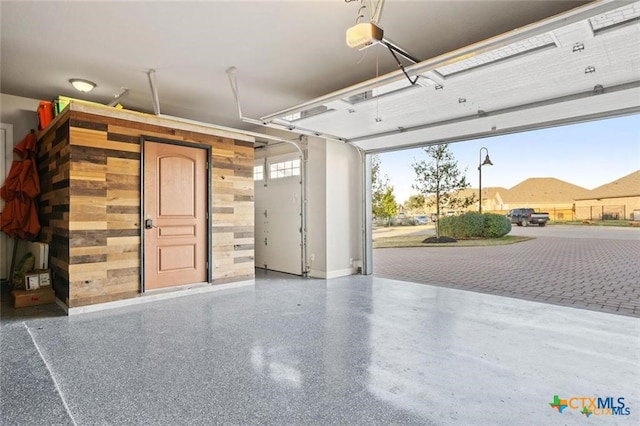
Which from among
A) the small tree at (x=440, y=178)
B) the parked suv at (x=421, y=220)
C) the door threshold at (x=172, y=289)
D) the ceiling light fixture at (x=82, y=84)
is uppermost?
the ceiling light fixture at (x=82, y=84)

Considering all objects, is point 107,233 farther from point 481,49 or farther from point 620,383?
point 620,383

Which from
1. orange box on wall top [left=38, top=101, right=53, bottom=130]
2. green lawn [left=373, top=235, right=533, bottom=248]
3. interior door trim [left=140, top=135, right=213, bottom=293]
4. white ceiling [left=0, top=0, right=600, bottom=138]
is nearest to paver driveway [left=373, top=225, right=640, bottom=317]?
green lawn [left=373, top=235, right=533, bottom=248]

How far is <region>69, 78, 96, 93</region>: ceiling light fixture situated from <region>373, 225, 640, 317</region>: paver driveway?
18.2ft

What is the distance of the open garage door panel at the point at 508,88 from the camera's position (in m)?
2.46

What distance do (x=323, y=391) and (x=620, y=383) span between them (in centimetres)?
202

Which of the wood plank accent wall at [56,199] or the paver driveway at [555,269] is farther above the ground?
the wood plank accent wall at [56,199]

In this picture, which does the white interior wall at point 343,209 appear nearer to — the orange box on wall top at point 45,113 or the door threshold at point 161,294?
the door threshold at point 161,294

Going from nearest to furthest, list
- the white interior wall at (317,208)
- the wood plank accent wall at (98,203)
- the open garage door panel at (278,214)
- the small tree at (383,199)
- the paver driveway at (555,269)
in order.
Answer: the wood plank accent wall at (98,203) < the paver driveway at (555,269) < the white interior wall at (317,208) < the open garage door panel at (278,214) < the small tree at (383,199)

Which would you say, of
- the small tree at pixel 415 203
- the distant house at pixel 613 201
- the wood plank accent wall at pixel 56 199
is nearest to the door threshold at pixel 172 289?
the wood plank accent wall at pixel 56 199

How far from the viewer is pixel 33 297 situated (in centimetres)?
424

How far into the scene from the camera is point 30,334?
128 inches

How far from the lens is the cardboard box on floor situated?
4.13 metres

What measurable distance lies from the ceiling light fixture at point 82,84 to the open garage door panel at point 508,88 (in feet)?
7.86

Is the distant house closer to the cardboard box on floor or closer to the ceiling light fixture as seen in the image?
the ceiling light fixture
